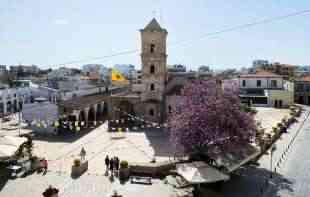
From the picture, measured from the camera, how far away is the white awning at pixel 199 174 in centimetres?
1599

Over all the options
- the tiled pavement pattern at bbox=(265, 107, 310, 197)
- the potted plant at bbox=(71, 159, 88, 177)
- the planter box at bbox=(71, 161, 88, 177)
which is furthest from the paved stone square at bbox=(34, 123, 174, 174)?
the tiled pavement pattern at bbox=(265, 107, 310, 197)

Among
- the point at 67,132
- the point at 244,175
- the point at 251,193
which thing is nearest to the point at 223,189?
the point at 251,193

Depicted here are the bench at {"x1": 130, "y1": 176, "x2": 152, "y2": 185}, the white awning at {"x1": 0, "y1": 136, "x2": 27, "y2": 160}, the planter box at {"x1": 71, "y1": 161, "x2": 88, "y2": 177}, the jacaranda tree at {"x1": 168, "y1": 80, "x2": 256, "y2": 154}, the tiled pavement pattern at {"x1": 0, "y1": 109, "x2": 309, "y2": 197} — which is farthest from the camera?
the planter box at {"x1": 71, "y1": 161, "x2": 88, "y2": 177}

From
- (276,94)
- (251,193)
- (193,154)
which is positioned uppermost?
(276,94)

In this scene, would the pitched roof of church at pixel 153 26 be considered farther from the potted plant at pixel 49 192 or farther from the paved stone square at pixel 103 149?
the potted plant at pixel 49 192

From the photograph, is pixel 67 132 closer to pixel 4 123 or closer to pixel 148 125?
pixel 148 125

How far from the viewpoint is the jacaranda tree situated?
62.8 ft

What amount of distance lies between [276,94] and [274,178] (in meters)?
36.0

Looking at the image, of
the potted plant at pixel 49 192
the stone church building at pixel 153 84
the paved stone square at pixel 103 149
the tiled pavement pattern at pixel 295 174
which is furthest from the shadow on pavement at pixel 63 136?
the tiled pavement pattern at pixel 295 174

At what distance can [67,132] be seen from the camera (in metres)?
35.9

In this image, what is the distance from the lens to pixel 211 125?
62.8 feet

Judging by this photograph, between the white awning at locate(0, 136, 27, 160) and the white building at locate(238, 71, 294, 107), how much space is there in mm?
38343

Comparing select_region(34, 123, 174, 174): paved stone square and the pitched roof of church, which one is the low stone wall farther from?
the pitched roof of church

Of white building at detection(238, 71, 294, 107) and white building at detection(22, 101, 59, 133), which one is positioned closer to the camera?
white building at detection(22, 101, 59, 133)
